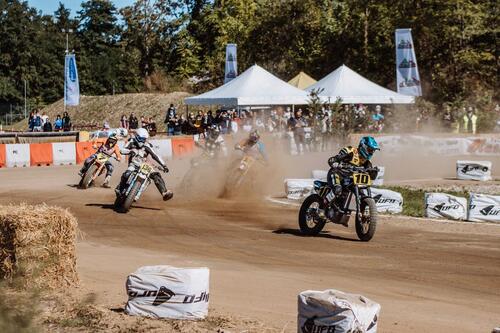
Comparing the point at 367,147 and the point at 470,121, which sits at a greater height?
the point at 367,147

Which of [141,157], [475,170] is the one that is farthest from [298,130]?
[141,157]

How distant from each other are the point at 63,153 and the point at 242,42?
2916 cm

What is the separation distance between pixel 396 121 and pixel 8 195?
22031 millimetres

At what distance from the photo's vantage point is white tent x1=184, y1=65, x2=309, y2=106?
33.5 meters

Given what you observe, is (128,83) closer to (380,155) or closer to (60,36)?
(60,36)

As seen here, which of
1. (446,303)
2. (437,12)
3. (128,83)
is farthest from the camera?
(128,83)

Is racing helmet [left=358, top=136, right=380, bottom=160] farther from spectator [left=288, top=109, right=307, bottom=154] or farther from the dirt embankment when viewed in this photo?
the dirt embankment

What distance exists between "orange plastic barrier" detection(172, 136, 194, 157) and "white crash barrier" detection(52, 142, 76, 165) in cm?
425

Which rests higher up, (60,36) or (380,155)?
(60,36)

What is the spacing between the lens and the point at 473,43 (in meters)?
48.8

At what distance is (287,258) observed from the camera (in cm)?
1165

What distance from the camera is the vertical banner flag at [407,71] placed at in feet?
122

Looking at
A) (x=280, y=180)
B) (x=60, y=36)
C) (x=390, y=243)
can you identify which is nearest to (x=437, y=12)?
(x=280, y=180)

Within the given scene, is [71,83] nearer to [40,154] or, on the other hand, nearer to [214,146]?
[40,154]
